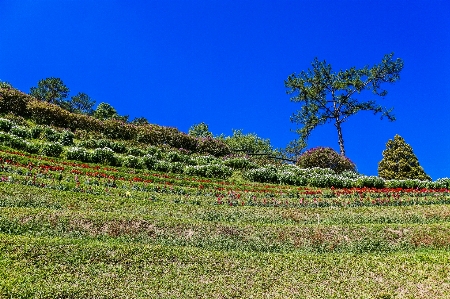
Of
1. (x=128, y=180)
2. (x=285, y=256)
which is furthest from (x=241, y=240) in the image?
(x=128, y=180)

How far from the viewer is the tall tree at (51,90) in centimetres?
6825

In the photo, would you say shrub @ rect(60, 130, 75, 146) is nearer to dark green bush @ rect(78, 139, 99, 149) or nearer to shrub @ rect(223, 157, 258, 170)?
dark green bush @ rect(78, 139, 99, 149)

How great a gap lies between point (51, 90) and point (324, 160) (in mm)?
50759

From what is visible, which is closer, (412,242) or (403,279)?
(403,279)

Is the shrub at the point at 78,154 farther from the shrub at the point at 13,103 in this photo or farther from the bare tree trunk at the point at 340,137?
the bare tree trunk at the point at 340,137

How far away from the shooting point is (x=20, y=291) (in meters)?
9.40

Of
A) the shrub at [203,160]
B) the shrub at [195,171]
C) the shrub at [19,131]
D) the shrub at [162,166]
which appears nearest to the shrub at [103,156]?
the shrub at [162,166]

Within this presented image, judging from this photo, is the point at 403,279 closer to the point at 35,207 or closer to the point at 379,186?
the point at 35,207

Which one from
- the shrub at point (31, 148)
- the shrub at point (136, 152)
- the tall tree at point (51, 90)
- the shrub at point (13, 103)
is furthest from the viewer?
the tall tree at point (51, 90)

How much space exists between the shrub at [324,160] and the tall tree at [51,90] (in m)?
47.3

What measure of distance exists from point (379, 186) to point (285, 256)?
65.0ft

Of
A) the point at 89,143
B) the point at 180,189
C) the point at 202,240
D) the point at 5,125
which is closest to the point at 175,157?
the point at 89,143

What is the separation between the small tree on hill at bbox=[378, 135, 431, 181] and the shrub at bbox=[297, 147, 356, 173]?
5.51 meters

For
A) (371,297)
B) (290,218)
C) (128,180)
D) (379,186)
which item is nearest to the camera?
(371,297)
